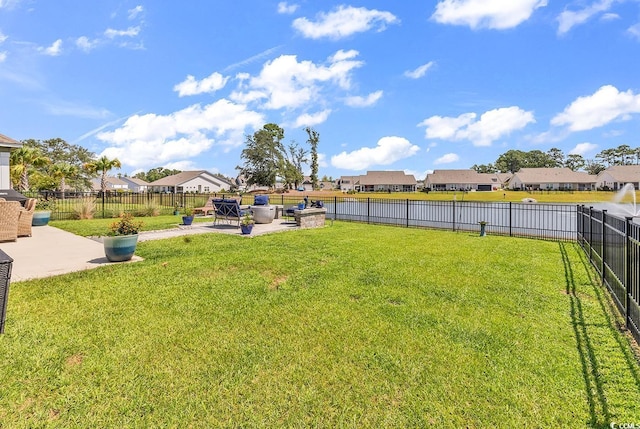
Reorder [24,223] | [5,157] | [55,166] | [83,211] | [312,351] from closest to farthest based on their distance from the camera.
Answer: [312,351] → [24,223] → [5,157] → [83,211] → [55,166]

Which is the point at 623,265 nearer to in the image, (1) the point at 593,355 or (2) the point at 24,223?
(1) the point at 593,355

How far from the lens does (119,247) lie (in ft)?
21.2

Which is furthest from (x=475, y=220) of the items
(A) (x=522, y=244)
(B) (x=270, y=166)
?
(B) (x=270, y=166)

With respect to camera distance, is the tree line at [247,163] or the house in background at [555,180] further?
the house in background at [555,180]

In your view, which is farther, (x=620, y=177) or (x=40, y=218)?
(x=620, y=177)

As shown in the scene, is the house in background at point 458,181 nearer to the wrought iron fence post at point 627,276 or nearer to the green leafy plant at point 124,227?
the wrought iron fence post at point 627,276

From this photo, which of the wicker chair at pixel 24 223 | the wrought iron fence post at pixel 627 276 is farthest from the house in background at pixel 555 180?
the wicker chair at pixel 24 223

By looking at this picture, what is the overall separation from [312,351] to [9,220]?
1005 cm

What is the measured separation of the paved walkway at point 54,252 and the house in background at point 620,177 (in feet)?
289

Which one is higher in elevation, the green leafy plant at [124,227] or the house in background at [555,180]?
the house in background at [555,180]

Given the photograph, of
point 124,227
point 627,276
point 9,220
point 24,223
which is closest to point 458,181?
point 627,276

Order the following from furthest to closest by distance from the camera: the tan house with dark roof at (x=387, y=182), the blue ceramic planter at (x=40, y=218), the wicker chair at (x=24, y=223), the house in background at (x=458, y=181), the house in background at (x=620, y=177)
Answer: the tan house with dark roof at (x=387, y=182)
the house in background at (x=458, y=181)
the house in background at (x=620, y=177)
the blue ceramic planter at (x=40, y=218)
the wicker chair at (x=24, y=223)

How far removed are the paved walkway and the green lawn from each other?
719 millimetres

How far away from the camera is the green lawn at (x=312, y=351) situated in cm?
245
